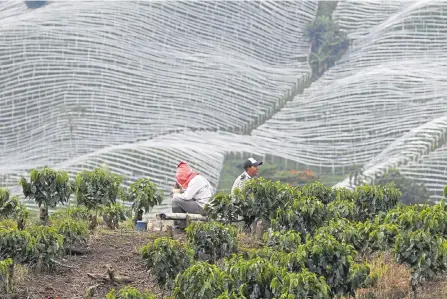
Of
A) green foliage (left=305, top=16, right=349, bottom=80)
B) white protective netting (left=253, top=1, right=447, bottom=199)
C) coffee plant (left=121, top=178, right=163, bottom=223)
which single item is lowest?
coffee plant (left=121, top=178, right=163, bottom=223)

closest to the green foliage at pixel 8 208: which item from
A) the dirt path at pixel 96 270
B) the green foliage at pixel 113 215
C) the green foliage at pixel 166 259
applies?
the dirt path at pixel 96 270

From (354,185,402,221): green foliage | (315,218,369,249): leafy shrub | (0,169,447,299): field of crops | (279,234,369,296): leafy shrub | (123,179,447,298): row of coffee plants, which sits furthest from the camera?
(354,185,402,221): green foliage

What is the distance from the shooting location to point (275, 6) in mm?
67500

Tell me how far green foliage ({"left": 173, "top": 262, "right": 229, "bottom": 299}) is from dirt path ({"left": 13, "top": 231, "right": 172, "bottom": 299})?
7.86 ft

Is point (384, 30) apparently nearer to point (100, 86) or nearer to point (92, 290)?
point (100, 86)

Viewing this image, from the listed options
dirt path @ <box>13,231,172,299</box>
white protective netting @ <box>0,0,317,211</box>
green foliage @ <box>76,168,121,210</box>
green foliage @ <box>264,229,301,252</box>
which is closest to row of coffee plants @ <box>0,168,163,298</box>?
green foliage @ <box>76,168,121,210</box>

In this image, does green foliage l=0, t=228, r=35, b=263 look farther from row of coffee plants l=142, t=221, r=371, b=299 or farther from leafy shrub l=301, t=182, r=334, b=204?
leafy shrub l=301, t=182, r=334, b=204

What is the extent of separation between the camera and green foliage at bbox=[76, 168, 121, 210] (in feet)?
62.4

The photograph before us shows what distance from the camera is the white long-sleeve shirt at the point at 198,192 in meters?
19.7

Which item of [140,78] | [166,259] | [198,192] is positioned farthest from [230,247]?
[140,78]

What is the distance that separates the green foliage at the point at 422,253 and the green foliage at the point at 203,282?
2.83 meters

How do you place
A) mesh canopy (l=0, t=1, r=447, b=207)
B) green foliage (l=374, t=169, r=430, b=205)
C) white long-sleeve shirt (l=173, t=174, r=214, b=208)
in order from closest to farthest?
1. white long-sleeve shirt (l=173, t=174, r=214, b=208)
2. green foliage (l=374, t=169, r=430, b=205)
3. mesh canopy (l=0, t=1, r=447, b=207)

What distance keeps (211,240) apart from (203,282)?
8.35 ft

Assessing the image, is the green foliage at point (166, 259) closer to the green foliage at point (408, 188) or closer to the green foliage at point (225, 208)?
the green foliage at point (225, 208)
